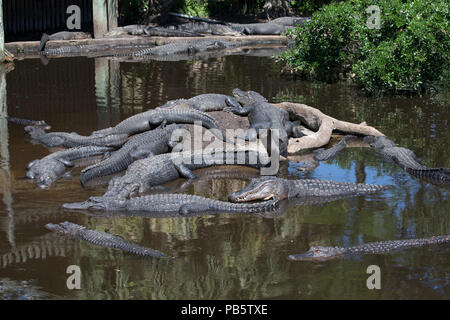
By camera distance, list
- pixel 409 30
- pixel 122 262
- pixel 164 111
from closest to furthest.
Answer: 1. pixel 122 262
2. pixel 164 111
3. pixel 409 30

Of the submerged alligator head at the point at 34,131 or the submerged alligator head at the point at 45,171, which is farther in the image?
the submerged alligator head at the point at 34,131

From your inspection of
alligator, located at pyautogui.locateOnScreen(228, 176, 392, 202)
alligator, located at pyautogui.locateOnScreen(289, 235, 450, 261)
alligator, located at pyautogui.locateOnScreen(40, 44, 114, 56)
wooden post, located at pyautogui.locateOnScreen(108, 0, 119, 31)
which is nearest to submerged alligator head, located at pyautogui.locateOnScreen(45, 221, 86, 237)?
alligator, located at pyautogui.locateOnScreen(228, 176, 392, 202)

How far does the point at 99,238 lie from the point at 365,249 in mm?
2489

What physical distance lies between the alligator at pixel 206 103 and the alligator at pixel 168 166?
6.91 ft

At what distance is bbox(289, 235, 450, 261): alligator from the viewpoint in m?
5.36

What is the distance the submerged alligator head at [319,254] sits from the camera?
5.35 metres

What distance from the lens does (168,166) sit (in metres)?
7.54

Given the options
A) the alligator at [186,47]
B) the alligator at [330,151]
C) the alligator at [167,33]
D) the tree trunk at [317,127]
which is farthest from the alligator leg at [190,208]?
the alligator at [167,33]

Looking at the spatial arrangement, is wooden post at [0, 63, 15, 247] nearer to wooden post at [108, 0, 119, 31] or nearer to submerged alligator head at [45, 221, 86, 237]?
submerged alligator head at [45, 221, 86, 237]

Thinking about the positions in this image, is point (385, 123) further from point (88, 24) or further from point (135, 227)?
point (88, 24)

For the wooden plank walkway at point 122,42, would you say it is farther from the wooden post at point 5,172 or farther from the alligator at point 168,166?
the alligator at point 168,166
